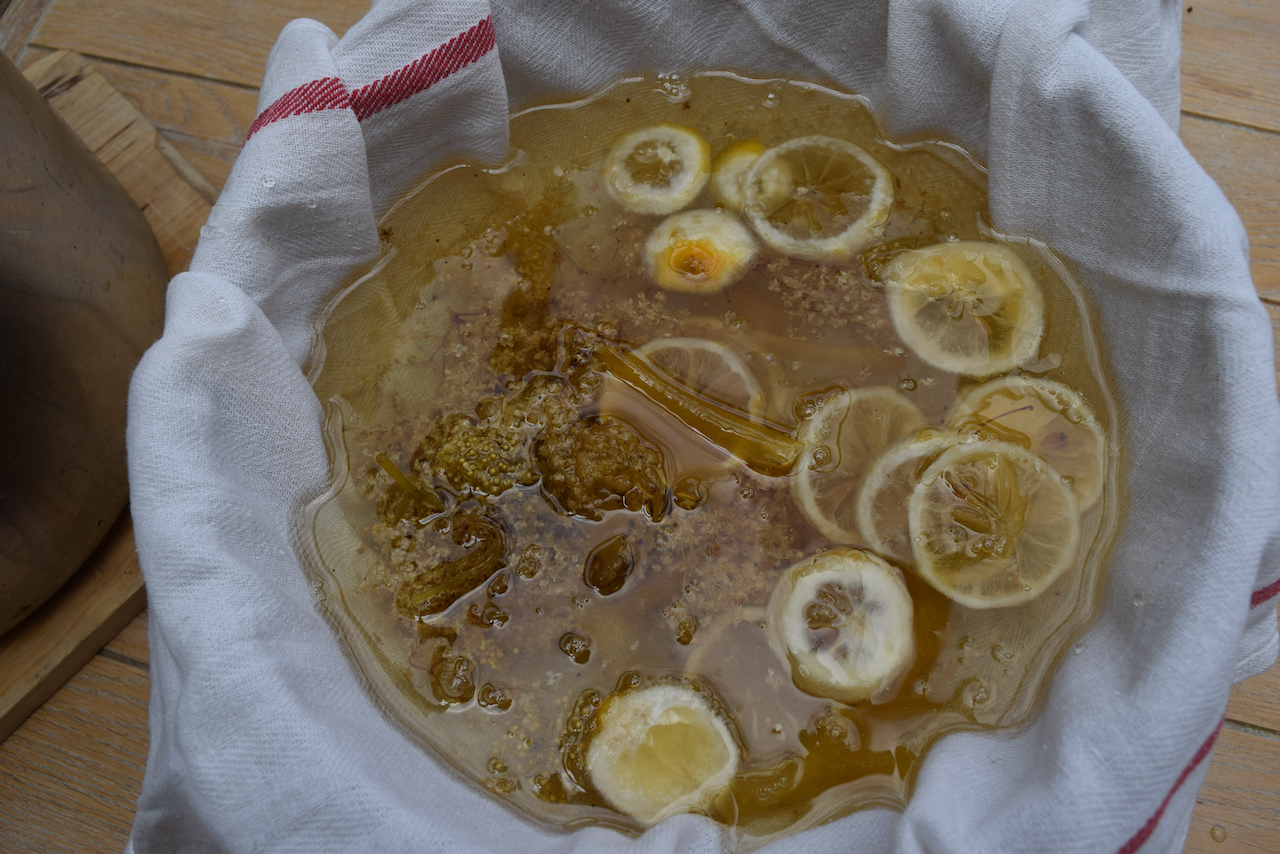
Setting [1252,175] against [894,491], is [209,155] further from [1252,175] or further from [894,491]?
[1252,175]

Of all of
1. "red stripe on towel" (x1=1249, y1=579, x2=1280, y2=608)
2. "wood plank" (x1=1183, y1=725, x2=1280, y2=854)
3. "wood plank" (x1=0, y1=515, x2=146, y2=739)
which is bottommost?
"wood plank" (x1=1183, y1=725, x2=1280, y2=854)

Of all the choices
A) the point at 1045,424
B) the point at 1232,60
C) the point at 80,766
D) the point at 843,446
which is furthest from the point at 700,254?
the point at 80,766

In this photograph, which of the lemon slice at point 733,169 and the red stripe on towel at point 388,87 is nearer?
the red stripe on towel at point 388,87

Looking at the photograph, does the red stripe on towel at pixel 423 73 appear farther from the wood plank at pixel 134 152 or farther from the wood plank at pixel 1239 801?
the wood plank at pixel 1239 801

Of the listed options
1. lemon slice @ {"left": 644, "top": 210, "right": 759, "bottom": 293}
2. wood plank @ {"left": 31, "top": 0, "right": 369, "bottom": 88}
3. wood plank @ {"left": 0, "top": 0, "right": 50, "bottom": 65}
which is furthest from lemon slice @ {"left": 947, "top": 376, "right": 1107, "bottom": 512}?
wood plank @ {"left": 0, "top": 0, "right": 50, "bottom": 65}

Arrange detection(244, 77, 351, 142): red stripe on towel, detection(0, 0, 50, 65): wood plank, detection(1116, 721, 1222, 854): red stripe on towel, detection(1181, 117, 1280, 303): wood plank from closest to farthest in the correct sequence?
detection(1116, 721, 1222, 854): red stripe on towel < detection(244, 77, 351, 142): red stripe on towel < detection(1181, 117, 1280, 303): wood plank < detection(0, 0, 50, 65): wood plank

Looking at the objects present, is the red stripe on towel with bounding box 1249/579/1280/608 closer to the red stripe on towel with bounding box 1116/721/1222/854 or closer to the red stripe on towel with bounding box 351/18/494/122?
the red stripe on towel with bounding box 1116/721/1222/854

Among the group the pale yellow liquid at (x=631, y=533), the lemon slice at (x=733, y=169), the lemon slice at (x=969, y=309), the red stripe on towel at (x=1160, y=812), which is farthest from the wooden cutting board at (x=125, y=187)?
the red stripe on towel at (x=1160, y=812)
